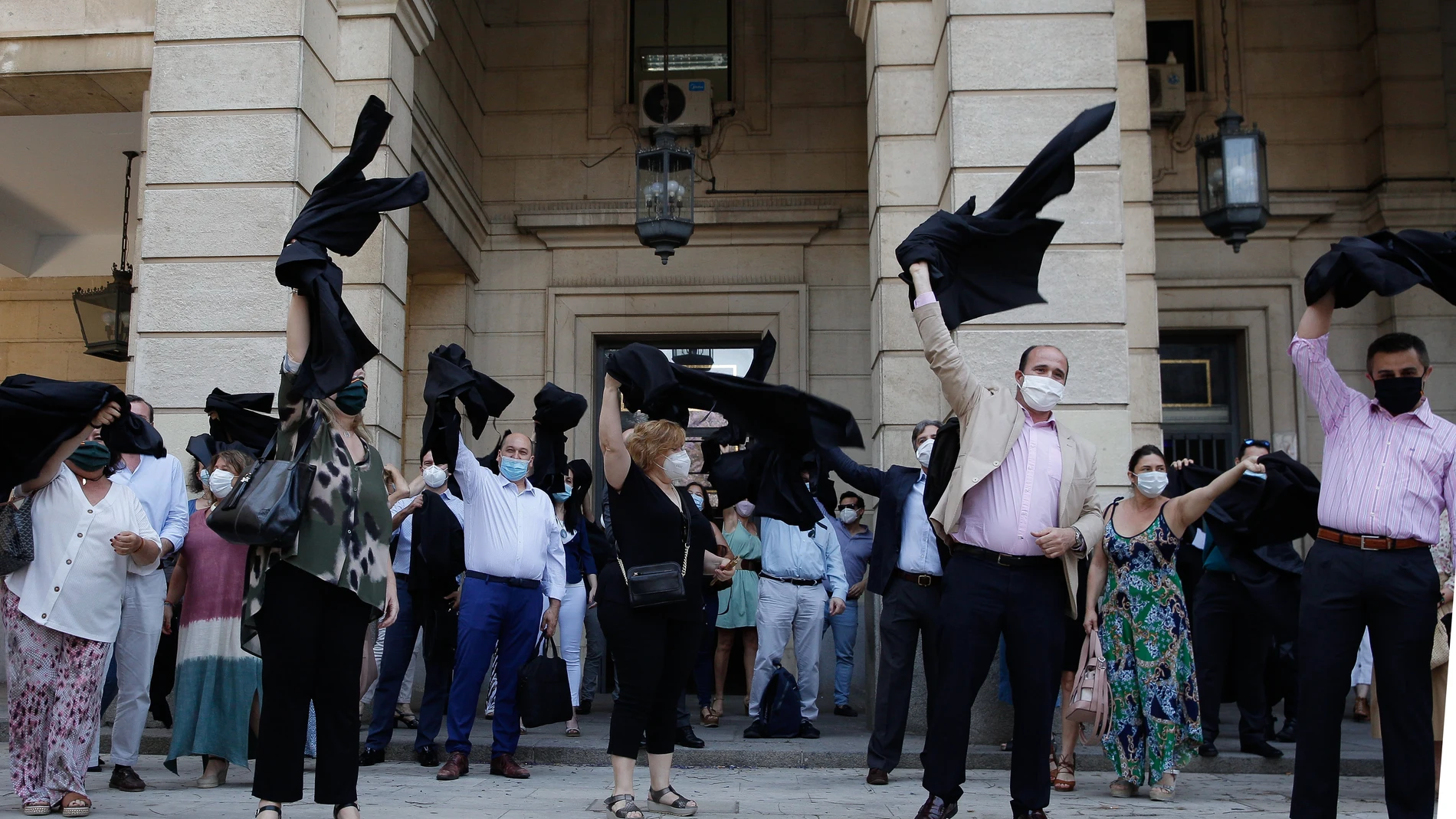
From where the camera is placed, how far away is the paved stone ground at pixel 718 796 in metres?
5.88

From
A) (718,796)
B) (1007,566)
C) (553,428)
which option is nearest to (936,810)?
(1007,566)

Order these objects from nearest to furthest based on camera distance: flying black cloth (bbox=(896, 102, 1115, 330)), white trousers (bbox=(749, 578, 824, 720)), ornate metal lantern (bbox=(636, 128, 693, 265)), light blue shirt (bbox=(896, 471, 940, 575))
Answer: flying black cloth (bbox=(896, 102, 1115, 330)) → light blue shirt (bbox=(896, 471, 940, 575)) → white trousers (bbox=(749, 578, 824, 720)) → ornate metal lantern (bbox=(636, 128, 693, 265))

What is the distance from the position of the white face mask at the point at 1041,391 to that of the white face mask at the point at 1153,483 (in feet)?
5.96

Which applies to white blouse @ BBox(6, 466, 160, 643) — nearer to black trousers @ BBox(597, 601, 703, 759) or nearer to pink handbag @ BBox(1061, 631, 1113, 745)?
black trousers @ BBox(597, 601, 703, 759)

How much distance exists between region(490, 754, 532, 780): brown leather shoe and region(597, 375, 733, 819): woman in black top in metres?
1.57

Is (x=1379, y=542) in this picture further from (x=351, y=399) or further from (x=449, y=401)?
(x=449, y=401)

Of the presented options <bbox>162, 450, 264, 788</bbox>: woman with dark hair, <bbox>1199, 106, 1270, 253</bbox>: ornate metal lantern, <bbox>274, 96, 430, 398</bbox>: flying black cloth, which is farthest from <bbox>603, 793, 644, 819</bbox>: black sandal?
<bbox>1199, 106, 1270, 253</bbox>: ornate metal lantern

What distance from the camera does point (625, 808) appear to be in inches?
218

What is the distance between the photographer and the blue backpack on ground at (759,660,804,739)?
28.7 feet

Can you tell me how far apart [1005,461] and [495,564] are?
317cm

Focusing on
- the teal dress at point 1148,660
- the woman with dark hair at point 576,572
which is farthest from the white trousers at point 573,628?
the teal dress at point 1148,660

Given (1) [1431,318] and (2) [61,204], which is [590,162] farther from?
(1) [1431,318]

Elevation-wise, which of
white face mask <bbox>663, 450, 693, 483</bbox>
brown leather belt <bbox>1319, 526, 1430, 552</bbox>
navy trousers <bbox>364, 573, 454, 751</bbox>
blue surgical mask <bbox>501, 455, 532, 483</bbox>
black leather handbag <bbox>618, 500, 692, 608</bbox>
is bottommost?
navy trousers <bbox>364, 573, 454, 751</bbox>

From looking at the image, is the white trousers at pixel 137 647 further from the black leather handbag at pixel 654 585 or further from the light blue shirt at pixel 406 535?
the black leather handbag at pixel 654 585
